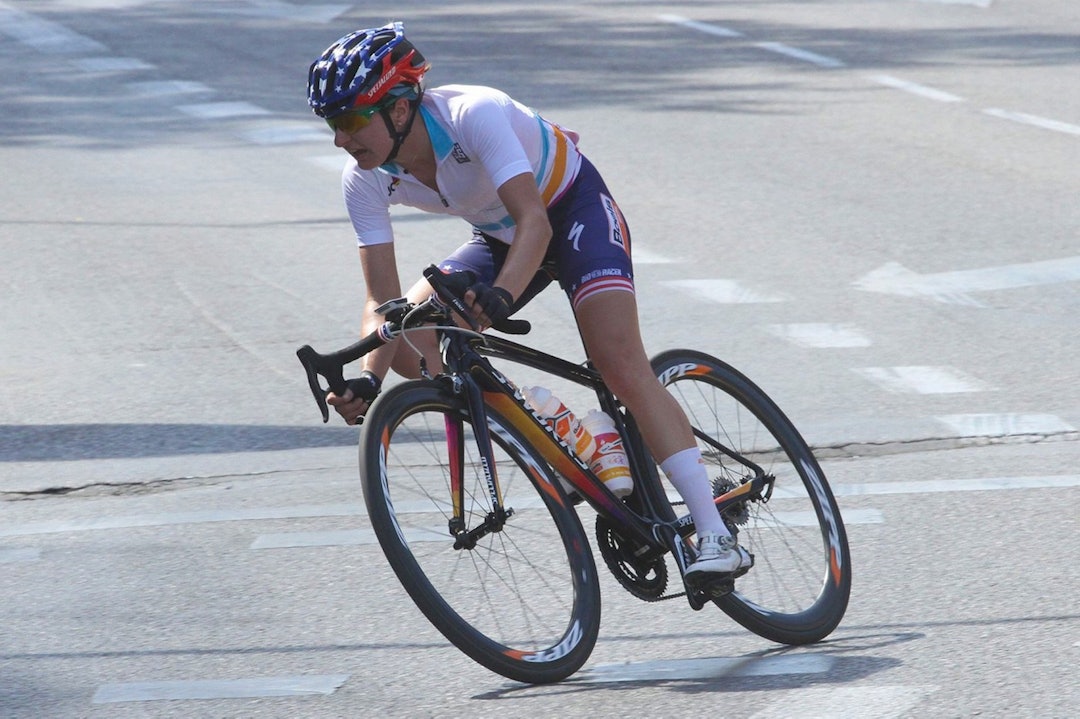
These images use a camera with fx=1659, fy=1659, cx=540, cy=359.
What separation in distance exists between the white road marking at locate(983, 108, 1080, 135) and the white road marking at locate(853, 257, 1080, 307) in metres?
4.73

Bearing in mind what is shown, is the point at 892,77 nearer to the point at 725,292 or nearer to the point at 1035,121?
the point at 1035,121

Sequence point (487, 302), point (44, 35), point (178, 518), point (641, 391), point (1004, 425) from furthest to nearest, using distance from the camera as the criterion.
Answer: point (44, 35) < point (1004, 425) < point (178, 518) < point (641, 391) < point (487, 302)

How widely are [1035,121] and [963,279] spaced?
567 centimetres

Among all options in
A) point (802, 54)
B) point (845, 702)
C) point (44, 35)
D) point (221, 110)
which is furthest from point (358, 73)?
point (44, 35)

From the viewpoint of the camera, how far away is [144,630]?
4.90 meters

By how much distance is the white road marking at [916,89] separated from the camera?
1562 cm

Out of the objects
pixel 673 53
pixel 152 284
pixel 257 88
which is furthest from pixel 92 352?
pixel 673 53

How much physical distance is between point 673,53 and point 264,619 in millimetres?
15051

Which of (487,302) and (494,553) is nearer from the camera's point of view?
(487,302)

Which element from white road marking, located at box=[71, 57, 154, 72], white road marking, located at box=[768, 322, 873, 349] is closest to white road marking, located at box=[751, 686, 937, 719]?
white road marking, located at box=[768, 322, 873, 349]

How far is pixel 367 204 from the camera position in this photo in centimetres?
472

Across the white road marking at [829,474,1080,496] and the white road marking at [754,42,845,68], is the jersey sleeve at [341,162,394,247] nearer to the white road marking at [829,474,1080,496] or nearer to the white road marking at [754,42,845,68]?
the white road marking at [829,474,1080,496]

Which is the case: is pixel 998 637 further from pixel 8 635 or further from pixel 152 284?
pixel 152 284

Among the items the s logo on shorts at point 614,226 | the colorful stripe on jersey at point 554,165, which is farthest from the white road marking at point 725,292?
the colorful stripe on jersey at point 554,165
